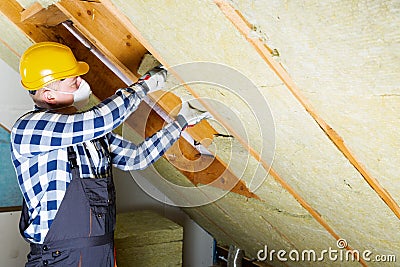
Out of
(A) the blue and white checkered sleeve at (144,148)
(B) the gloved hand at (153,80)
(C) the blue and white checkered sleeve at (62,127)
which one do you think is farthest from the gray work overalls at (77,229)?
(B) the gloved hand at (153,80)

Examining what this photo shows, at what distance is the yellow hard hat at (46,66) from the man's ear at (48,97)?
0.14 ft

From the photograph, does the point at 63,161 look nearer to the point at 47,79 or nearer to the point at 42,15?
the point at 47,79

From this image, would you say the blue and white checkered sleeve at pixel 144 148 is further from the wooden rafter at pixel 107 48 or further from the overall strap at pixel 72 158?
the overall strap at pixel 72 158

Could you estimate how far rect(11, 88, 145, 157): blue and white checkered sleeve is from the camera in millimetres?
1803

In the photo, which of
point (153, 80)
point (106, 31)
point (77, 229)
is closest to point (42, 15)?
point (106, 31)

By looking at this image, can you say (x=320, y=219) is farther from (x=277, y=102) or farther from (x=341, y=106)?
(x=341, y=106)

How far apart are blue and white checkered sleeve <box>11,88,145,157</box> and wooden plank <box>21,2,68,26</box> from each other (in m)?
0.56

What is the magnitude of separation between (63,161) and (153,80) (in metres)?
0.50

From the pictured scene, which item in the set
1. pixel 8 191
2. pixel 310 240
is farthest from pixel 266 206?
pixel 8 191

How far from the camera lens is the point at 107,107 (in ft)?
6.06

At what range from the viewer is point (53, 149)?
6.07 ft

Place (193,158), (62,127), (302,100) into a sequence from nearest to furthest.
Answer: (302,100) → (62,127) → (193,158)

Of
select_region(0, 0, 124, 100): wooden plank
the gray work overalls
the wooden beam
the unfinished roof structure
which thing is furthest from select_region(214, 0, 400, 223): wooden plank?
select_region(0, 0, 124, 100): wooden plank

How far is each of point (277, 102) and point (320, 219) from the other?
901 mm
